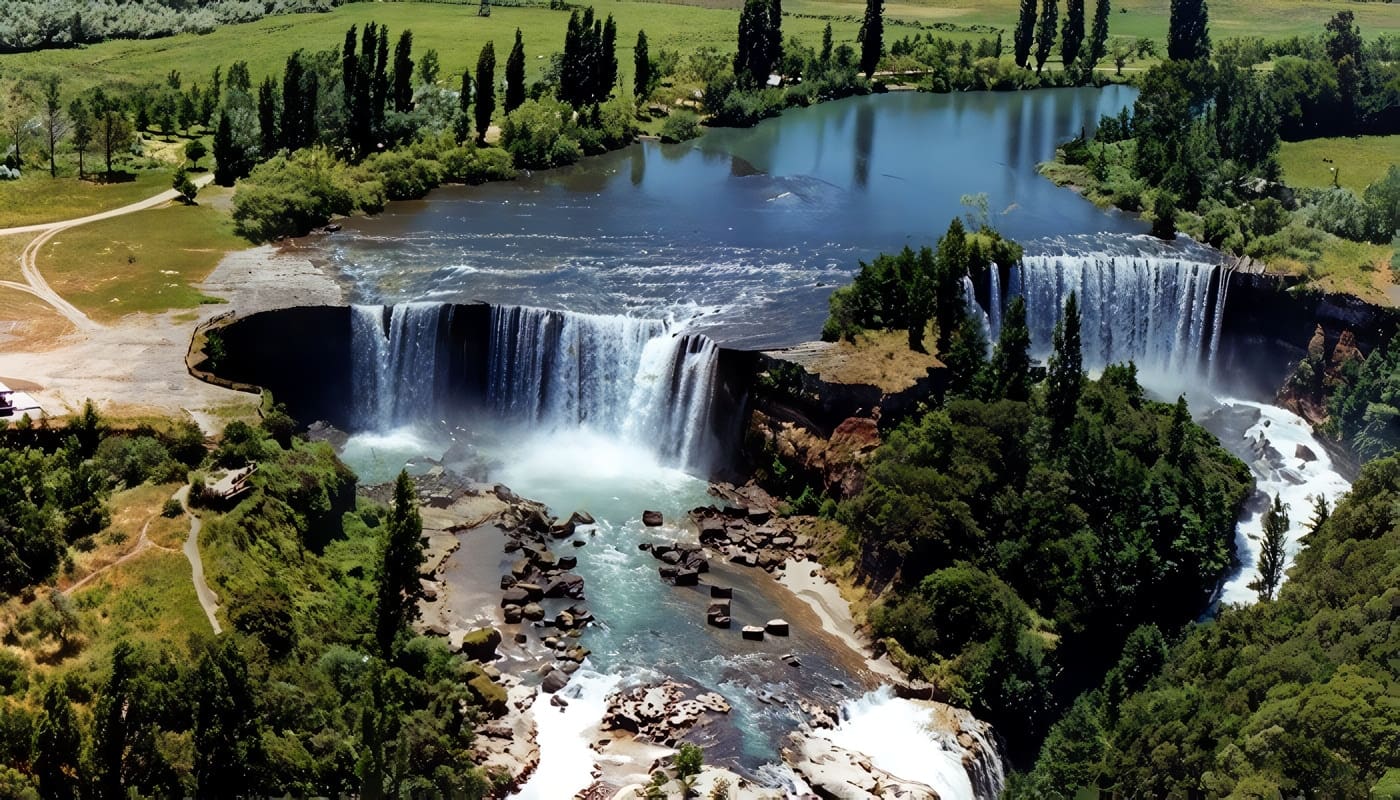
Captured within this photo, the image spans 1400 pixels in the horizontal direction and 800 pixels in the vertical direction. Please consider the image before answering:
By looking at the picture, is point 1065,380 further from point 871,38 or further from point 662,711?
point 871,38

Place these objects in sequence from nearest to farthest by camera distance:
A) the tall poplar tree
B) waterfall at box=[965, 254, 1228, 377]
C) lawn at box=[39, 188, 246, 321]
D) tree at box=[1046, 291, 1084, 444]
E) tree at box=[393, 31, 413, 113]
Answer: tree at box=[1046, 291, 1084, 444]
lawn at box=[39, 188, 246, 321]
waterfall at box=[965, 254, 1228, 377]
tree at box=[393, 31, 413, 113]
the tall poplar tree

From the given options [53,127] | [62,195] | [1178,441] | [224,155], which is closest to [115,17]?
[53,127]

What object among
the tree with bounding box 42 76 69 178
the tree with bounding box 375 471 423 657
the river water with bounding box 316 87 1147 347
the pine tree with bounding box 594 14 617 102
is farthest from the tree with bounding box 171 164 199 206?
the tree with bounding box 375 471 423 657

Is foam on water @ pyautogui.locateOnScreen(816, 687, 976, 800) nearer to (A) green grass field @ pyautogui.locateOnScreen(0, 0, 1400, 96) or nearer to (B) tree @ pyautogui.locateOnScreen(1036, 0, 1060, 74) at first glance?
(A) green grass field @ pyautogui.locateOnScreen(0, 0, 1400, 96)

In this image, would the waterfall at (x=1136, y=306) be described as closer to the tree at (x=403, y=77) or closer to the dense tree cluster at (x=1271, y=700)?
the dense tree cluster at (x=1271, y=700)

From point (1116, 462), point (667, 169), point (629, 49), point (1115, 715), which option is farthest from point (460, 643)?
point (629, 49)

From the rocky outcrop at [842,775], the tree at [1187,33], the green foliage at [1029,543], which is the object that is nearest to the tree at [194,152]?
the green foliage at [1029,543]

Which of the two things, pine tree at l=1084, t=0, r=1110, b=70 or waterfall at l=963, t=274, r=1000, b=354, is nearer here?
waterfall at l=963, t=274, r=1000, b=354
